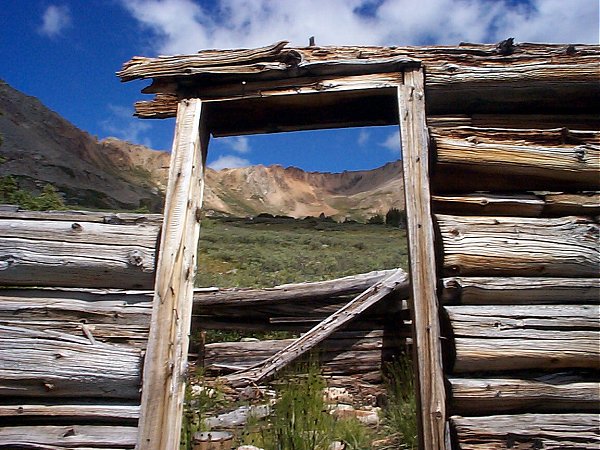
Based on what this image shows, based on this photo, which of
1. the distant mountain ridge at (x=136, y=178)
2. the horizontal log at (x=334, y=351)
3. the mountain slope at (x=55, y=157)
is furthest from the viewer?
the distant mountain ridge at (x=136, y=178)

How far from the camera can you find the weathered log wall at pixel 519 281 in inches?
88.0

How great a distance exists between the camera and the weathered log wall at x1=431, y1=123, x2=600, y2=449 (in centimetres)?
223

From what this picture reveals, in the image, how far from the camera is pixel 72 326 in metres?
2.50

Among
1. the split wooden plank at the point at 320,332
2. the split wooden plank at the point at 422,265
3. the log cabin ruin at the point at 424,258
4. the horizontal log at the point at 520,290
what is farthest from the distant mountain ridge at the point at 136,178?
the horizontal log at the point at 520,290

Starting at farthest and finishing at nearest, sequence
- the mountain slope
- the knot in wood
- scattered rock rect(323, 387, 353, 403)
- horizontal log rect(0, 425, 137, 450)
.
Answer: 1. the mountain slope
2. scattered rock rect(323, 387, 353, 403)
3. the knot in wood
4. horizontal log rect(0, 425, 137, 450)

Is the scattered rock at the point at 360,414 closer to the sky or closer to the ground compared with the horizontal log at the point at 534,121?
closer to the ground

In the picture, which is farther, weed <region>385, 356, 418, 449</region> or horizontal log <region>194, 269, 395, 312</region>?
horizontal log <region>194, 269, 395, 312</region>

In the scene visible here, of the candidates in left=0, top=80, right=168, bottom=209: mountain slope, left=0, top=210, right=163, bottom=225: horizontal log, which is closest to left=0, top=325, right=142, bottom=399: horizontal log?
left=0, top=210, right=163, bottom=225: horizontal log

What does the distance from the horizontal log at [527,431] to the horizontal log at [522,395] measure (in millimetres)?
46

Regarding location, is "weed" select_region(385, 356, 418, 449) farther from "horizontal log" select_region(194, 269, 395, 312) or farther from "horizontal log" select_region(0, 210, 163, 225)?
"horizontal log" select_region(0, 210, 163, 225)

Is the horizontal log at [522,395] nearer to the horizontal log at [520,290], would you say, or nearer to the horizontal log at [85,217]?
the horizontal log at [520,290]

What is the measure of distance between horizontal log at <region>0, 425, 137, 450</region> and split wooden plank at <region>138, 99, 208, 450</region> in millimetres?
106

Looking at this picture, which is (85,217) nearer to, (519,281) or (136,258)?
(136,258)

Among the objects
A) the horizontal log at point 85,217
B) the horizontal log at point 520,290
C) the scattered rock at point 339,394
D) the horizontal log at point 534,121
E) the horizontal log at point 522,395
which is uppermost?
the horizontal log at point 534,121
